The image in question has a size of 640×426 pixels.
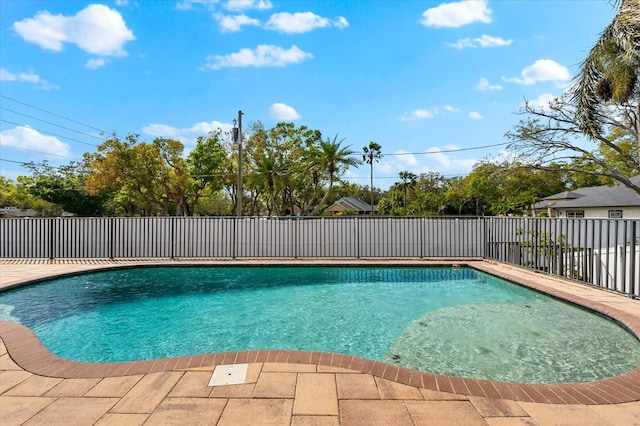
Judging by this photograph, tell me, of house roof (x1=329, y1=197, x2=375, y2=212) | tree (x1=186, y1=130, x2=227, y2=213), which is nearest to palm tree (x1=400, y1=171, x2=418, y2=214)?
house roof (x1=329, y1=197, x2=375, y2=212)

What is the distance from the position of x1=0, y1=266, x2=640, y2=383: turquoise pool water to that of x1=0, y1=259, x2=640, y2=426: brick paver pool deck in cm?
80

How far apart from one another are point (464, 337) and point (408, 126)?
16.9 meters

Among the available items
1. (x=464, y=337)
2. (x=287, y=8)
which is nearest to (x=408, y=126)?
(x=287, y=8)

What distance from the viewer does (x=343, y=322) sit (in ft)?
17.8

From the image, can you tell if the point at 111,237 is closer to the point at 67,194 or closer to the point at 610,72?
the point at 610,72

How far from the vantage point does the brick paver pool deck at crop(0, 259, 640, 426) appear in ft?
7.48

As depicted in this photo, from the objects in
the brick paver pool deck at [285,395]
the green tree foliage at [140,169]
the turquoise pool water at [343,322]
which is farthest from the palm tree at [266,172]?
the brick paver pool deck at [285,395]

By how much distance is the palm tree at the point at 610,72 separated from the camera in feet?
24.6

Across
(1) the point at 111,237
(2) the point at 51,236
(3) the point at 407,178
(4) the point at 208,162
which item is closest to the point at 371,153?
(3) the point at 407,178

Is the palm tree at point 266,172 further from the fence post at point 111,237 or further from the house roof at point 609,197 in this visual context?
the house roof at point 609,197

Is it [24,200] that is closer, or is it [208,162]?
[208,162]

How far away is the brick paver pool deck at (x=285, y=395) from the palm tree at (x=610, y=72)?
7923mm

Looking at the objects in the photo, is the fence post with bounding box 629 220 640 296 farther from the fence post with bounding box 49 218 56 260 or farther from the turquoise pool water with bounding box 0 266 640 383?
the fence post with bounding box 49 218 56 260

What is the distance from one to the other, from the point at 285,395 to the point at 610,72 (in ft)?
37.4
